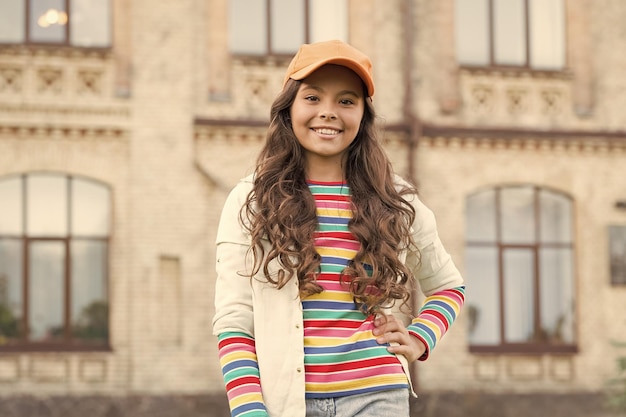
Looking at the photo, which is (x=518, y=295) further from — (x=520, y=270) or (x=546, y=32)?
(x=546, y=32)

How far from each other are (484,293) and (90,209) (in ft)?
18.9

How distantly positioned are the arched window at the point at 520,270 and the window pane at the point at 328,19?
10.1 ft

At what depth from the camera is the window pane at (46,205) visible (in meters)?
16.4

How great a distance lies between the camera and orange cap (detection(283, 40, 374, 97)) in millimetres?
3662

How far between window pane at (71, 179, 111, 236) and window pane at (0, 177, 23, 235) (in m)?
0.71

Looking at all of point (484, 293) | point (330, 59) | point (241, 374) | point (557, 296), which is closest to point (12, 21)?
point (484, 293)

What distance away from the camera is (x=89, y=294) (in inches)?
654

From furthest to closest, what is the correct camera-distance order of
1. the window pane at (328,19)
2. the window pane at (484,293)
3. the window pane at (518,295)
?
the window pane at (518,295) → the window pane at (484,293) → the window pane at (328,19)

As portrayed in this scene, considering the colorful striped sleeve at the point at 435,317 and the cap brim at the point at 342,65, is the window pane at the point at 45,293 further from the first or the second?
the cap brim at the point at 342,65

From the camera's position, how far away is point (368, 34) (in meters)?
17.7

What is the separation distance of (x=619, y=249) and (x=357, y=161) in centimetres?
1495

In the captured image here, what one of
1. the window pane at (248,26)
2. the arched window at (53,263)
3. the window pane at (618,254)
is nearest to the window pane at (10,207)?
the arched window at (53,263)

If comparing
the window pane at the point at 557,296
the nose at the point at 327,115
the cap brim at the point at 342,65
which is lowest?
the window pane at the point at 557,296

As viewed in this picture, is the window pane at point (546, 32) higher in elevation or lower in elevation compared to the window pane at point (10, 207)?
higher
